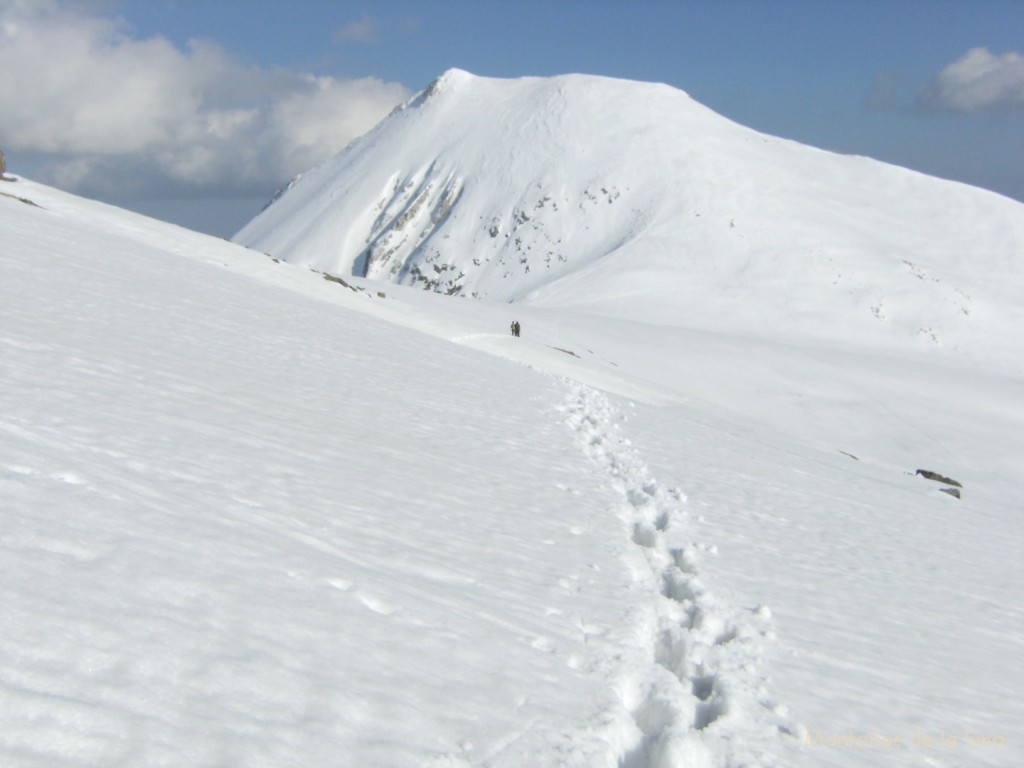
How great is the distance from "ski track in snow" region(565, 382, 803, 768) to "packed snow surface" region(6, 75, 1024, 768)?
3 cm

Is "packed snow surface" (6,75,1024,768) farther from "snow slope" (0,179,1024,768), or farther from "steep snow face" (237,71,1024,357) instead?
"steep snow face" (237,71,1024,357)

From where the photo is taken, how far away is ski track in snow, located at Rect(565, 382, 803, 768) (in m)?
4.70

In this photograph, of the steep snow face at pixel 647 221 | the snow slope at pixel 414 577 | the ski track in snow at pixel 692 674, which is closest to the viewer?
the snow slope at pixel 414 577

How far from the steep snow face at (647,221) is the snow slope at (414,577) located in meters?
62.4

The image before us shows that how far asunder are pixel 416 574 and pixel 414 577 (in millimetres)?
78

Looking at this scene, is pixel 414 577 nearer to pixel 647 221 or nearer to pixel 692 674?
pixel 692 674

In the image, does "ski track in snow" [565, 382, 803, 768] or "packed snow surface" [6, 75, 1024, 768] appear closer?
"packed snow surface" [6, 75, 1024, 768]

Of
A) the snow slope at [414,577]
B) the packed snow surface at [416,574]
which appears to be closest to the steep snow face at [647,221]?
the packed snow surface at [416,574]

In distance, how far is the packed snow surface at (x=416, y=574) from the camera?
3.84 m

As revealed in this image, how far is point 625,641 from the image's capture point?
5852 mm

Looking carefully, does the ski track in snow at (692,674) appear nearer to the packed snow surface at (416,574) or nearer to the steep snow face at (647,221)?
the packed snow surface at (416,574)

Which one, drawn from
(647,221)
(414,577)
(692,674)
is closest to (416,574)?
(414,577)

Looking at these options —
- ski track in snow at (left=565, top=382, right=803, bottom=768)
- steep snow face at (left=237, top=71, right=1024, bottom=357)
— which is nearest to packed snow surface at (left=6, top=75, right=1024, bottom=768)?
ski track in snow at (left=565, top=382, right=803, bottom=768)

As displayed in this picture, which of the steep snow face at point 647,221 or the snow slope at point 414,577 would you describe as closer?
the snow slope at point 414,577
